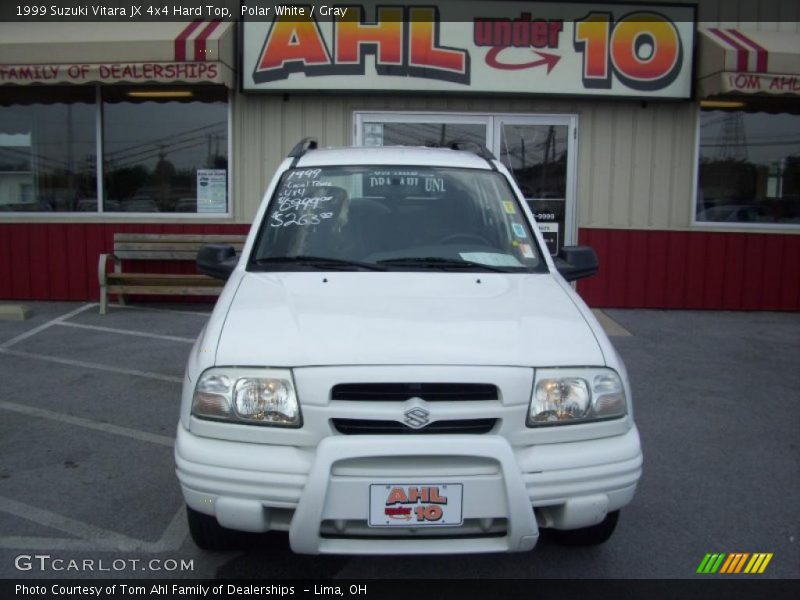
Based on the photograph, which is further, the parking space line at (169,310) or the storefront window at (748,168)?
the storefront window at (748,168)

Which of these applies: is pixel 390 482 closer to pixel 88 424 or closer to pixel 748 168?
pixel 88 424

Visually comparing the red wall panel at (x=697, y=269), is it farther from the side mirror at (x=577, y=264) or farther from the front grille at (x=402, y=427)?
the front grille at (x=402, y=427)

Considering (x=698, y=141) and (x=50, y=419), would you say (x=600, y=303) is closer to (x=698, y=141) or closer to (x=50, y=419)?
(x=698, y=141)

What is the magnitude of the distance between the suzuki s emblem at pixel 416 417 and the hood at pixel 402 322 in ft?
0.55

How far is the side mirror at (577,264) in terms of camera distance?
13.5 feet

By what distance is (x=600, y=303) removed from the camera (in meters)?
9.69

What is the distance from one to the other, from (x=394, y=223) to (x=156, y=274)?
6.03 metres

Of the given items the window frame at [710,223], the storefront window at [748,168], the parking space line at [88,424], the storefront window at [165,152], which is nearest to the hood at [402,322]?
the parking space line at [88,424]

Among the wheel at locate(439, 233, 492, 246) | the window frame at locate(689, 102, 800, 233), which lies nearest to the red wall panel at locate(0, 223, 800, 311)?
the window frame at locate(689, 102, 800, 233)

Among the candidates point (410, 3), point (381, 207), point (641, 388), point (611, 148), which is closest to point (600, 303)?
point (611, 148)

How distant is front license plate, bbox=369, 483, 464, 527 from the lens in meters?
2.62

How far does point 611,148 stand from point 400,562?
744 centimetres

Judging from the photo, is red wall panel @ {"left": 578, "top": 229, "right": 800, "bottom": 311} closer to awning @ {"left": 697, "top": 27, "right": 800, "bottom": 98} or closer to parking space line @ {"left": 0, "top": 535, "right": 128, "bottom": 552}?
awning @ {"left": 697, "top": 27, "right": 800, "bottom": 98}

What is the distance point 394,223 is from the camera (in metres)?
4.05
